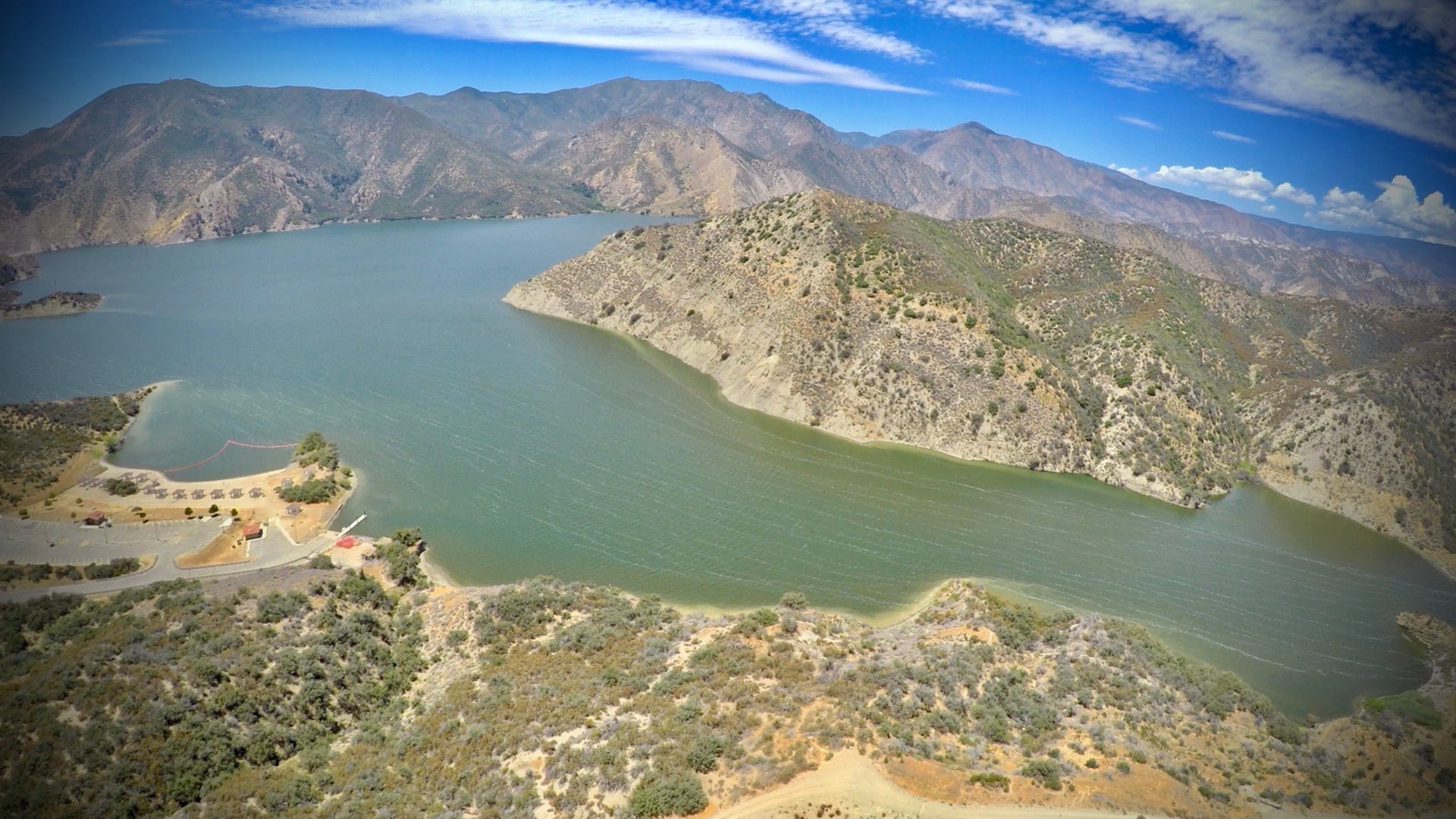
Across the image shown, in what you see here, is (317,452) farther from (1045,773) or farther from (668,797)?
(1045,773)

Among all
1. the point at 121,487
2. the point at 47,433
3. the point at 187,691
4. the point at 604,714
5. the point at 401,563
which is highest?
the point at 187,691

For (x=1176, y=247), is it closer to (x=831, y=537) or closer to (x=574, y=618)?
(x=831, y=537)

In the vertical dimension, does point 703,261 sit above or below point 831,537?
above

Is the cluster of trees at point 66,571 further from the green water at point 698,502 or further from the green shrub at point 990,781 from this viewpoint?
the green shrub at point 990,781

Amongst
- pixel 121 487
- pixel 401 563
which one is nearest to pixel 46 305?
pixel 121 487

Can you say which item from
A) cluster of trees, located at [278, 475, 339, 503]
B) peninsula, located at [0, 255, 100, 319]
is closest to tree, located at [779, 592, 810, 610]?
cluster of trees, located at [278, 475, 339, 503]

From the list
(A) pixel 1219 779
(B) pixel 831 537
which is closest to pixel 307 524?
(B) pixel 831 537

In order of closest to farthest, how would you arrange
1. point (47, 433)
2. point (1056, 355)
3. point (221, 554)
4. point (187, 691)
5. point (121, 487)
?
point (187, 691), point (221, 554), point (121, 487), point (47, 433), point (1056, 355)

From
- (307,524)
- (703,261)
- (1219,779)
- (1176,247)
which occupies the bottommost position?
(307,524)
